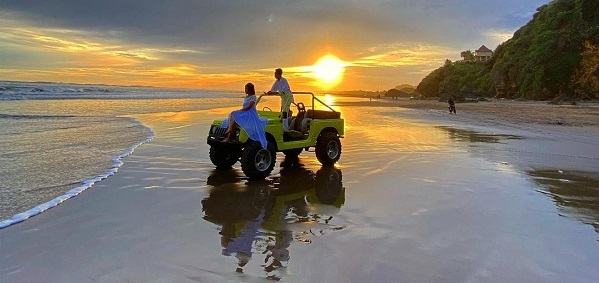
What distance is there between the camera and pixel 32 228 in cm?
510

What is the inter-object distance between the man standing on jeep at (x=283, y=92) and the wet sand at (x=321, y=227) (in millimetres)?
1175

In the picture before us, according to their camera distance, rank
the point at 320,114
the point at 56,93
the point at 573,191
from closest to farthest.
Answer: the point at 573,191 → the point at 320,114 → the point at 56,93

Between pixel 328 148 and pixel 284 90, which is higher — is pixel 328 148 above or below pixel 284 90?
below

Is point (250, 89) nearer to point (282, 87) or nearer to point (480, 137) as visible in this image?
point (282, 87)

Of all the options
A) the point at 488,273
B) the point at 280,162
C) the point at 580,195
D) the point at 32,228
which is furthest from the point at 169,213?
the point at 580,195

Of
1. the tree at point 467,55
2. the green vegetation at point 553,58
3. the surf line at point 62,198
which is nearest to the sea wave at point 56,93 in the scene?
the surf line at point 62,198

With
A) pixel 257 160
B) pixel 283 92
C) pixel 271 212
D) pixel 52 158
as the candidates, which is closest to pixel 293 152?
pixel 283 92

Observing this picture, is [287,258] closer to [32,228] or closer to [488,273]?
[488,273]

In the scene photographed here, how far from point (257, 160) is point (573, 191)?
5.36 meters

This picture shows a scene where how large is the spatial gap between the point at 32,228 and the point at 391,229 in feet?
13.5

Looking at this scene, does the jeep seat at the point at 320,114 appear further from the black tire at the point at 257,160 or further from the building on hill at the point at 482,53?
the building on hill at the point at 482,53

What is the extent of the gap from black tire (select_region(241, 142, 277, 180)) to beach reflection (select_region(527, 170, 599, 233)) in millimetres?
4645

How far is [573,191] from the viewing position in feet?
24.1

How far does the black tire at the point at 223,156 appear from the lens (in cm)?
905
